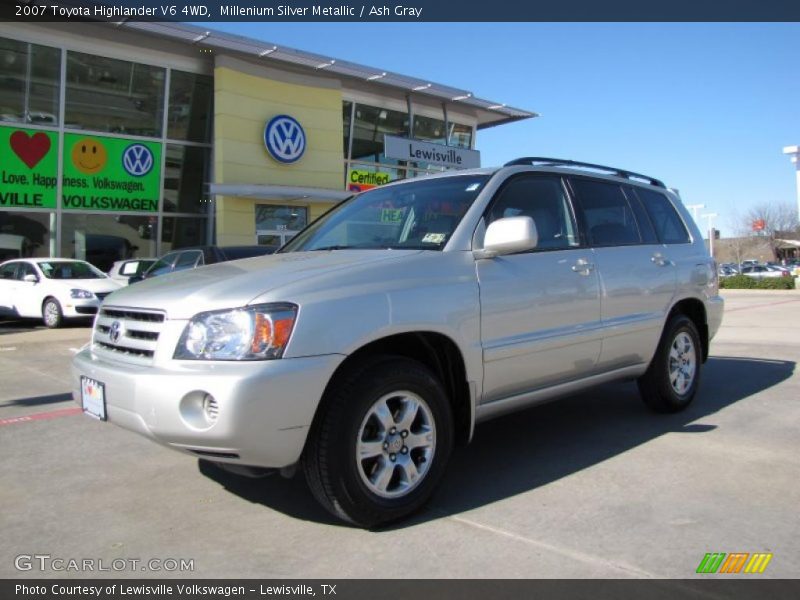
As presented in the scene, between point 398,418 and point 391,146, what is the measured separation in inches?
724

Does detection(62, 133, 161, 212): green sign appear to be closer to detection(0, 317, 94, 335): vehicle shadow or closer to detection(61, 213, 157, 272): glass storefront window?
detection(61, 213, 157, 272): glass storefront window

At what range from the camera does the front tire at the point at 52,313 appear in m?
12.9

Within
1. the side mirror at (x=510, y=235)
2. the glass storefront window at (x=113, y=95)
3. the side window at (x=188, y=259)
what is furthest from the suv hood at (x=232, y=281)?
the glass storefront window at (x=113, y=95)

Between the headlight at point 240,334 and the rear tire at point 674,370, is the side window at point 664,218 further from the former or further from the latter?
the headlight at point 240,334

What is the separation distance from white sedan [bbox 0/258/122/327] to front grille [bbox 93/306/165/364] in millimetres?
9763

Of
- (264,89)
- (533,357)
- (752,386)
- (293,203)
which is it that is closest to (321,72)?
(264,89)

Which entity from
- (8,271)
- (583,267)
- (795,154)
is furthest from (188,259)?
(795,154)

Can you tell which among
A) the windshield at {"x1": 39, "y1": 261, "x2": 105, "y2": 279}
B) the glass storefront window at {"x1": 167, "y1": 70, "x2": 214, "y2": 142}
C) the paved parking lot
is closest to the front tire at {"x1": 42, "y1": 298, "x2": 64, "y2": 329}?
the windshield at {"x1": 39, "y1": 261, "x2": 105, "y2": 279}

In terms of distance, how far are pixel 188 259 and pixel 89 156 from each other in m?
7.70

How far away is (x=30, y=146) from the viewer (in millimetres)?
17109

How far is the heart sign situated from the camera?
16.9 meters

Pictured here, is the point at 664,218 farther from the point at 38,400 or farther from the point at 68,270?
the point at 68,270

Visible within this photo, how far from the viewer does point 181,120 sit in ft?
65.7
